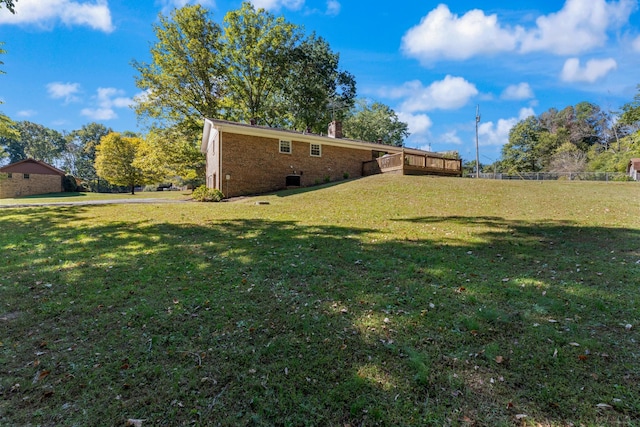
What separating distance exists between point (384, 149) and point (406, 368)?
23.5 metres

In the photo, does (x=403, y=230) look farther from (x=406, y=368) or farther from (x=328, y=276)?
(x=406, y=368)

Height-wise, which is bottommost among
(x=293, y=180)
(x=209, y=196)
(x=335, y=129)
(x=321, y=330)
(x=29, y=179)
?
(x=321, y=330)

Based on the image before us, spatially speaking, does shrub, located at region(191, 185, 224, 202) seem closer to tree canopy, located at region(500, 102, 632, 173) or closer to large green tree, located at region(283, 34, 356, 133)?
large green tree, located at region(283, 34, 356, 133)

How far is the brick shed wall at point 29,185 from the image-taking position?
3038 centimetres

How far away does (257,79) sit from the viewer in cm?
2809

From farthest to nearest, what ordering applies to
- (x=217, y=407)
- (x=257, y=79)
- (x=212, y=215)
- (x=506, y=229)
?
(x=257, y=79) → (x=212, y=215) → (x=506, y=229) → (x=217, y=407)

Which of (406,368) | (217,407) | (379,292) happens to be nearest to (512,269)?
(379,292)

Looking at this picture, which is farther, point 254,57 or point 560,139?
point 560,139

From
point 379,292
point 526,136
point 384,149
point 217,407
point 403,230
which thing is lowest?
point 217,407

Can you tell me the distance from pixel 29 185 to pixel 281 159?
104 feet

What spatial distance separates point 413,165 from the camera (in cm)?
2034

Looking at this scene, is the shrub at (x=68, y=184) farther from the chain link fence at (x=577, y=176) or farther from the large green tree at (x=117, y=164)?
the chain link fence at (x=577, y=176)

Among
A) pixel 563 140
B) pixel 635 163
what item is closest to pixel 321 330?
pixel 635 163

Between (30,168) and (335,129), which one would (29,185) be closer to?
(30,168)
